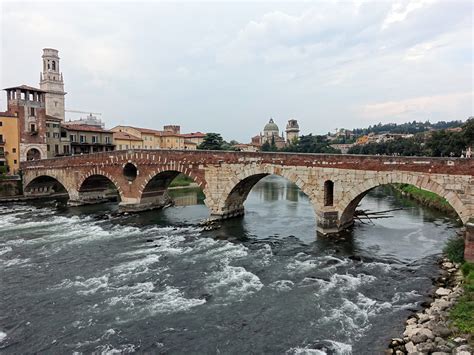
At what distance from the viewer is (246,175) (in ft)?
89.0

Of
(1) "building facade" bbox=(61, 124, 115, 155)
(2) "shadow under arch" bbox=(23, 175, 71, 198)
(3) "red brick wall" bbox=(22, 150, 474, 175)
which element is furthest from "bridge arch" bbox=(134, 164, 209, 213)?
(1) "building facade" bbox=(61, 124, 115, 155)

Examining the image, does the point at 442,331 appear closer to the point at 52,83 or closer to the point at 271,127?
the point at 52,83

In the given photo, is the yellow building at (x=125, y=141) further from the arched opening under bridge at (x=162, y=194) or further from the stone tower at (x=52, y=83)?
the arched opening under bridge at (x=162, y=194)

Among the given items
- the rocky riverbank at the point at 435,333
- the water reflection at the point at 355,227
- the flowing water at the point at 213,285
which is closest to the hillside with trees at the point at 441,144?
the water reflection at the point at 355,227

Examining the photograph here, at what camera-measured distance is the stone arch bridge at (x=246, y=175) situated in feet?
63.9

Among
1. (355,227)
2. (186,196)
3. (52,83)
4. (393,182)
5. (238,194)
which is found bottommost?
(355,227)

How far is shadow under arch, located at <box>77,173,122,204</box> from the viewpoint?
3819 cm

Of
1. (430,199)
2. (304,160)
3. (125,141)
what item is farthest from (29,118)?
(430,199)

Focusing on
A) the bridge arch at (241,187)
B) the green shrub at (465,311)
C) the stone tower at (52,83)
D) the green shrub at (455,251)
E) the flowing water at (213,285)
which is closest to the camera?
the green shrub at (465,311)

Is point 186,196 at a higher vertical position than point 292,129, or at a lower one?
lower

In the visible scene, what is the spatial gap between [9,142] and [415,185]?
1751 inches

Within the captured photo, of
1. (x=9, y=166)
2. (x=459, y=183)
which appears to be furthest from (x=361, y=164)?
(x=9, y=166)

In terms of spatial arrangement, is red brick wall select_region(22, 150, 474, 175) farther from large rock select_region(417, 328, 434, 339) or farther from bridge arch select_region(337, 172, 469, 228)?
large rock select_region(417, 328, 434, 339)

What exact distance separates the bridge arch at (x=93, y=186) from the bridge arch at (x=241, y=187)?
11547mm
